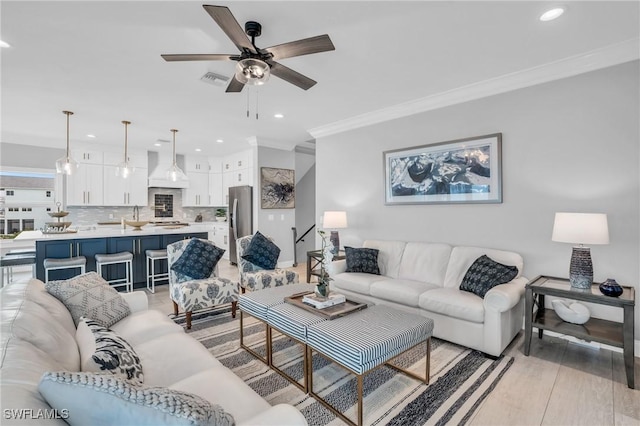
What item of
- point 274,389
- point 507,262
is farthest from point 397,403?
point 507,262

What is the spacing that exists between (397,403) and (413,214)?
252 centimetres

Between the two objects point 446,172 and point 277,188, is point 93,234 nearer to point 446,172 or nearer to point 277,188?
point 277,188

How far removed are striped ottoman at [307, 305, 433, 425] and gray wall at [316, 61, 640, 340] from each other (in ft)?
5.81

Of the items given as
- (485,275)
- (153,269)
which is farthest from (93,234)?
(485,275)

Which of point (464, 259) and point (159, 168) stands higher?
point (159, 168)

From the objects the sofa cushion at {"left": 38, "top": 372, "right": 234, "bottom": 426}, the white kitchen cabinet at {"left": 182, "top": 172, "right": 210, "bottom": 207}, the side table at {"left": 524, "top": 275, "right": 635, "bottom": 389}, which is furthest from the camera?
the white kitchen cabinet at {"left": 182, "top": 172, "right": 210, "bottom": 207}

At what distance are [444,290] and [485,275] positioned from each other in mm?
414

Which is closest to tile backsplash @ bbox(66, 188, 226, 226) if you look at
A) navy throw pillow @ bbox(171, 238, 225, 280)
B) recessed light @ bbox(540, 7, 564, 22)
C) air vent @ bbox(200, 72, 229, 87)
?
navy throw pillow @ bbox(171, 238, 225, 280)

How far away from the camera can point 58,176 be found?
5891 millimetres

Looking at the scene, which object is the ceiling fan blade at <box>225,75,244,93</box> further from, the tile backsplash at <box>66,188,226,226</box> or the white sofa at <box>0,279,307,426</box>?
the tile backsplash at <box>66,188,226,226</box>

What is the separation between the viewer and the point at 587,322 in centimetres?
267

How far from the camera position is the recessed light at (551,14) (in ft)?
6.93

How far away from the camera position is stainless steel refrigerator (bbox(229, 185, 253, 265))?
6.27 meters

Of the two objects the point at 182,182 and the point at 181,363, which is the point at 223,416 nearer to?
the point at 181,363
